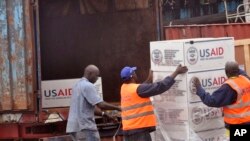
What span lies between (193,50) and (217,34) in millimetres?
5062

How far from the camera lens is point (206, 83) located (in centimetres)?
558

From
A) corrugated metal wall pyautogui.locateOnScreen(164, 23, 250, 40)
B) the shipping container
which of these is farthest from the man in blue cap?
corrugated metal wall pyautogui.locateOnScreen(164, 23, 250, 40)

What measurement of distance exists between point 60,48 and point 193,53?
4.01 m

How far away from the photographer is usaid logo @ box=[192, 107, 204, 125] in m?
5.43

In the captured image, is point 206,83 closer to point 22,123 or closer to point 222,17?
point 22,123

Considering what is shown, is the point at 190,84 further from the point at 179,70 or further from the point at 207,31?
the point at 207,31

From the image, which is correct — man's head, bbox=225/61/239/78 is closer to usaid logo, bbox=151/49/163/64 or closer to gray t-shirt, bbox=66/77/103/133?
usaid logo, bbox=151/49/163/64

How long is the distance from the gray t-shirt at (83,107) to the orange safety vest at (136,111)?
37 centimetres

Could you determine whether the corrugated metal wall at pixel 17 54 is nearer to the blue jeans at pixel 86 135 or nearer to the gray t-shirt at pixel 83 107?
the gray t-shirt at pixel 83 107

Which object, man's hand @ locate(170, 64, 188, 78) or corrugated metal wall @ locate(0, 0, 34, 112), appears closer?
man's hand @ locate(170, 64, 188, 78)

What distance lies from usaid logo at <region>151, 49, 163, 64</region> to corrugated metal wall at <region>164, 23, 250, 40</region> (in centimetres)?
372

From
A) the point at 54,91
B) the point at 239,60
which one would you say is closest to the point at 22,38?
→ the point at 54,91

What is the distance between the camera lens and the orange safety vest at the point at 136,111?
218 inches

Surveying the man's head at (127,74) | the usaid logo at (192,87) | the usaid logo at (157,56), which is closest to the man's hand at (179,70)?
the usaid logo at (192,87)
